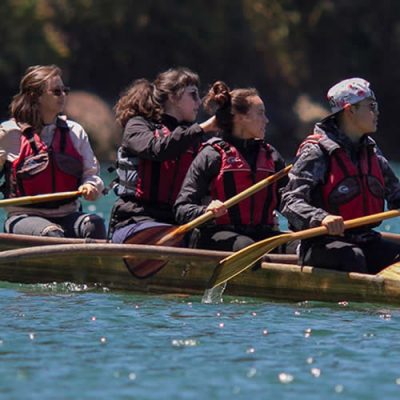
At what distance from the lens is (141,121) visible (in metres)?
8.55

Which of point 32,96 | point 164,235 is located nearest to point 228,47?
point 32,96

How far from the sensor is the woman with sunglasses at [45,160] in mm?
8922

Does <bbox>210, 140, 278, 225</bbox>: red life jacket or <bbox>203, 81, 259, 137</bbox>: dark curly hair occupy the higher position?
<bbox>203, 81, 259, 137</bbox>: dark curly hair

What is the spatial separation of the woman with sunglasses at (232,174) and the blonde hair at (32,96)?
1.26 m

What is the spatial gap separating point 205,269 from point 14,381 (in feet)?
8.24

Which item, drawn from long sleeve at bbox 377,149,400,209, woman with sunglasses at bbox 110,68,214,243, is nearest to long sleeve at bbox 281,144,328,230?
long sleeve at bbox 377,149,400,209

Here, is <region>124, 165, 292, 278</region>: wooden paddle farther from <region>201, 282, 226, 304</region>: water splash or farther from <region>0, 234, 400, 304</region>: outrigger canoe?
<region>201, 282, 226, 304</region>: water splash

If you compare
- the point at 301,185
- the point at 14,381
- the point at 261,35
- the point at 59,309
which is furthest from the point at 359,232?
the point at 261,35

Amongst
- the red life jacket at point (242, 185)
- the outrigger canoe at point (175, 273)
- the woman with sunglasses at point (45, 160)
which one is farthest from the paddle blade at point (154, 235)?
the woman with sunglasses at point (45, 160)

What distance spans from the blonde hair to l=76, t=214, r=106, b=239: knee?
0.69 m

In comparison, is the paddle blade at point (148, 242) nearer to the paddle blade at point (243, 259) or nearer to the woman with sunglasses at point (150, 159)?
the woman with sunglasses at point (150, 159)

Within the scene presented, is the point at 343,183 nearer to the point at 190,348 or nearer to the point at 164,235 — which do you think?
the point at 164,235

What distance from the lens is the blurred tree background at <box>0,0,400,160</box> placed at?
29922 millimetres

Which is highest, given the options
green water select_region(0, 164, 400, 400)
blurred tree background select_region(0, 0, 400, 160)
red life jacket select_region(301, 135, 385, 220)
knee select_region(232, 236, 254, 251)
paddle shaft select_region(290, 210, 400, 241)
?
blurred tree background select_region(0, 0, 400, 160)
